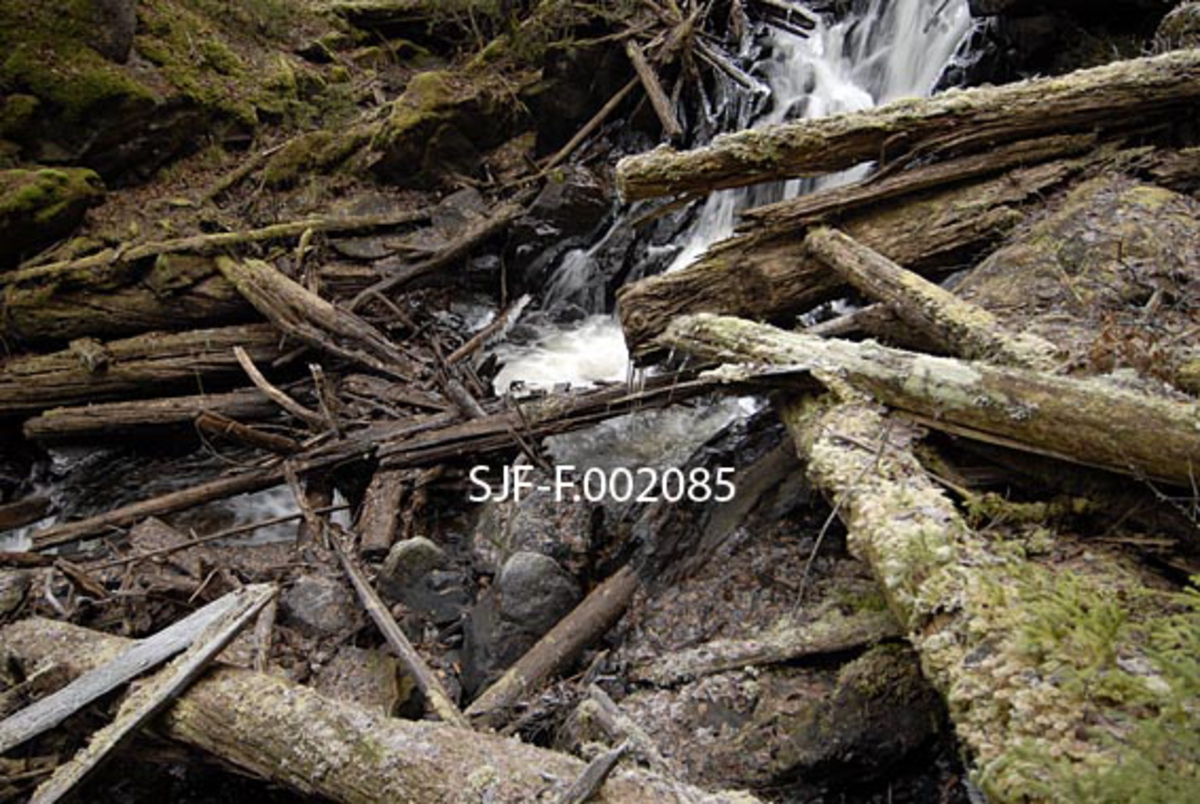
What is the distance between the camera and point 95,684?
140 inches

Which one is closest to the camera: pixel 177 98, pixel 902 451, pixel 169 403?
pixel 902 451

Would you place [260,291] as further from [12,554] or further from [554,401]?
[554,401]

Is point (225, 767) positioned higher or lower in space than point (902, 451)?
lower

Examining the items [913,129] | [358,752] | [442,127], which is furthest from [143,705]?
[442,127]

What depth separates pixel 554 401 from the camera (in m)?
5.93

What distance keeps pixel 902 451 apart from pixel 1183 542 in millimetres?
989

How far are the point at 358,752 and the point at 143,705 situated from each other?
3.98ft

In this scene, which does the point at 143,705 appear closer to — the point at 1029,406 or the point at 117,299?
the point at 1029,406

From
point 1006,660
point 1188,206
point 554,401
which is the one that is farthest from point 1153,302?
point 554,401

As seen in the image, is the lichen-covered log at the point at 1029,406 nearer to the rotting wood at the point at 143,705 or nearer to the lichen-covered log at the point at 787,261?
the lichen-covered log at the point at 787,261

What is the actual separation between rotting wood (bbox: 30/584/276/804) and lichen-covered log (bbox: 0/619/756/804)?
8cm

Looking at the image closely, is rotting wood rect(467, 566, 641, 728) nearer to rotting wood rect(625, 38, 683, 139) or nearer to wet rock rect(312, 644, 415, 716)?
wet rock rect(312, 644, 415, 716)

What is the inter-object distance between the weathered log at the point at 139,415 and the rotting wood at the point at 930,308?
5.56m

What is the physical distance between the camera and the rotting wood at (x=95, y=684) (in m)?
3.44
